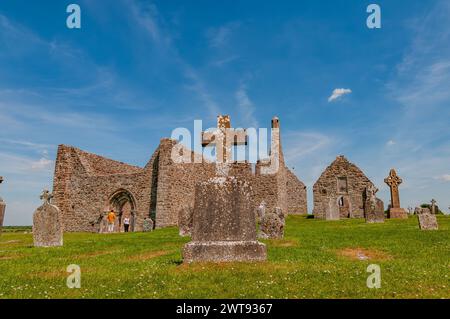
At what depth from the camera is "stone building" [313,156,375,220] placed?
3247 centimetres

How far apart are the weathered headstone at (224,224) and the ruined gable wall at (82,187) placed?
68.5ft

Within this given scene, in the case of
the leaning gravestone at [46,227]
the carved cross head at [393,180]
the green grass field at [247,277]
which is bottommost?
the green grass field at [247,277]

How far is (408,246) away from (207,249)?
21.3 feet

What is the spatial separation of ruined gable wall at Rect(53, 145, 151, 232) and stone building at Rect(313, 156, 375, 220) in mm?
16331

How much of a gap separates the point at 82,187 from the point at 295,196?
21.5m

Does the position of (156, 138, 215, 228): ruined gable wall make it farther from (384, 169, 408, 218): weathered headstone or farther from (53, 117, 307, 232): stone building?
(384, 169, 408, 218): weathered headstone

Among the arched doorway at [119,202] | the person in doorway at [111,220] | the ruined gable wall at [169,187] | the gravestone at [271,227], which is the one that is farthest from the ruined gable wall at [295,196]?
the gravestone at [271,227]

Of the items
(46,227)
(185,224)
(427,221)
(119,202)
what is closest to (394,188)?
(427,221)

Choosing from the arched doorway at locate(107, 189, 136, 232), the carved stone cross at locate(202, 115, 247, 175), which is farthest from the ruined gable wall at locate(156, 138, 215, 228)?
the carved stone cross at locate(202, 115, 247, 175)

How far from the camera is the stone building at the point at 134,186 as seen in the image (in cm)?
2619

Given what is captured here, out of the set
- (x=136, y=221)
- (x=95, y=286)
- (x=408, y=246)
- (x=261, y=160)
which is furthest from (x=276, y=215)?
(x=261, y=160)

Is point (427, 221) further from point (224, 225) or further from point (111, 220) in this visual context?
point (111, 220)

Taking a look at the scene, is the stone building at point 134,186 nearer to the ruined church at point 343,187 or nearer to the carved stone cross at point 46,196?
the ruined church at point 343,187

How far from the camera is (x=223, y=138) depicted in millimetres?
8414
